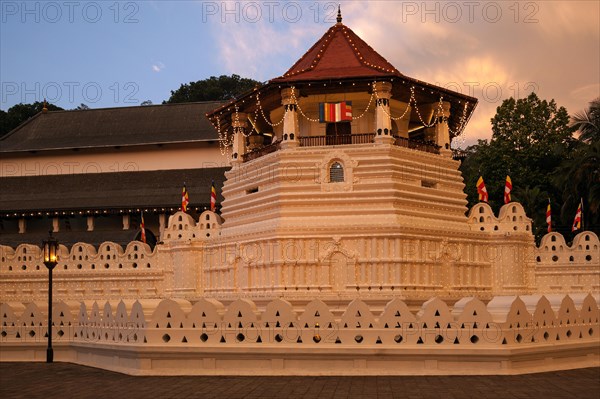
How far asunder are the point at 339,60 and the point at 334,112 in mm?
2939

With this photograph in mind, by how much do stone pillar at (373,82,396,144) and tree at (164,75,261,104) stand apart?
59.4 metres

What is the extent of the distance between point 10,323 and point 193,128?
32169 mm

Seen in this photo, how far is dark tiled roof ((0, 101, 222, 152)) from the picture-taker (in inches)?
2172

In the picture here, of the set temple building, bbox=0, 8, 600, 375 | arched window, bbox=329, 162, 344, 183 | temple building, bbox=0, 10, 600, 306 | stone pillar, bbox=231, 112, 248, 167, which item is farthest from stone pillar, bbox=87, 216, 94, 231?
arched window, bbox=329, 162, 344, 183

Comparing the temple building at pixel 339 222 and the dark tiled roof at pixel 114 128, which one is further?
the dark tiled roof at pixel 114 128

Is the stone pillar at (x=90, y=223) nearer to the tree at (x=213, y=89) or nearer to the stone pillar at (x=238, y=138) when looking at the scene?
the stone pillar at (x=238, y=138)

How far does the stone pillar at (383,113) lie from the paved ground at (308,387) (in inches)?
545

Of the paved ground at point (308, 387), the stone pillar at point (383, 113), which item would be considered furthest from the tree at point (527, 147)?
the paved ground at point (308, 387)

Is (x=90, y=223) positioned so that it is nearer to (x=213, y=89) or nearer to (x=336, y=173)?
(x=336, y=173)

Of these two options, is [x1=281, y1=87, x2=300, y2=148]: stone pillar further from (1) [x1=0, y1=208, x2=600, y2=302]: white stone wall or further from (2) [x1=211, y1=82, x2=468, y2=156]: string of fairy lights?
(1) [x1=0, y1=208, x2=600, y2=302]: white stone wall

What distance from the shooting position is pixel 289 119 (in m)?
31.8

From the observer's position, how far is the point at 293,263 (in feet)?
99.4

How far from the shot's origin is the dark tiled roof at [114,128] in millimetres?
55156

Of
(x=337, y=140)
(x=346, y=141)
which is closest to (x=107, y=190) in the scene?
(x=337, y=140)
